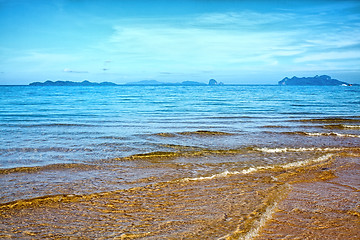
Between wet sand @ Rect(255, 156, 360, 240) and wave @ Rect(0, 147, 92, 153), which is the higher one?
wave @ Rect(0, 147, 92, 153)

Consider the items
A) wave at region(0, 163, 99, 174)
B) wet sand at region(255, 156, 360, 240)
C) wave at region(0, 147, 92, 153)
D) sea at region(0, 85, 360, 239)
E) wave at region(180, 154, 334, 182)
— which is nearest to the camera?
wet sand at region(255, 156, 360, 240)

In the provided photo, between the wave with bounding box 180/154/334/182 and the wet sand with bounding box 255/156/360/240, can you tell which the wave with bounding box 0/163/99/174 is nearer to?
the wave with bounding box 180/154/334/182

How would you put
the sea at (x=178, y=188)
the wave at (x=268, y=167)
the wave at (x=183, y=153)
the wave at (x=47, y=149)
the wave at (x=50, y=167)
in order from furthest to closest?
the wave at (x=47, y=149)
the wave at (x=183, y=153)
the wave at (x=50, y=167)
the wave at (x=268, y=167)
the sea at (x=178, y=188)

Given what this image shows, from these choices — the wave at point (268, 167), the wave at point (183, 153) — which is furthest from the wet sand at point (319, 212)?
the wave at point (183, 153)

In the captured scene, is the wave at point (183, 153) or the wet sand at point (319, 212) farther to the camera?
the wave at point (183, 153)

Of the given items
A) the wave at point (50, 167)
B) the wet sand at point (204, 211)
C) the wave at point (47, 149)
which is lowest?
the wet sand at point (204, 211)

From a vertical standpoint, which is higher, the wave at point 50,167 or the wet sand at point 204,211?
the wave at point 50,167

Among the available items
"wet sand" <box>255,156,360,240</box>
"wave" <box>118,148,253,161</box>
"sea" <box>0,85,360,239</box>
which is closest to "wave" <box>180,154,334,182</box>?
"sea" <box>0,85,360,239</box>

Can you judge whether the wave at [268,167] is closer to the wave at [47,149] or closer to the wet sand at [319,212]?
the wet sand at [319,212]

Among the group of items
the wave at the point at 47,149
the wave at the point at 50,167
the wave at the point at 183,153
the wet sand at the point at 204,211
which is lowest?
the wet sand at the point at 204,211

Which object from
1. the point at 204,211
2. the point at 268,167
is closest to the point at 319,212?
the point at 204,211

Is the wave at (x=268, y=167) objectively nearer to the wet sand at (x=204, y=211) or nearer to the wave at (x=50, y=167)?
the wet sand at (x=204, y=211)

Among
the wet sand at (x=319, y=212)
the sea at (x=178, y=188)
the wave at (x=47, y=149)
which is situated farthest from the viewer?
the wave at (x=47, y=149)

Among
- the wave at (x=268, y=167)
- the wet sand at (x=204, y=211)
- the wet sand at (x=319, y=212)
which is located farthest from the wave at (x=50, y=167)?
the wet sand at (x=319, y=212)
